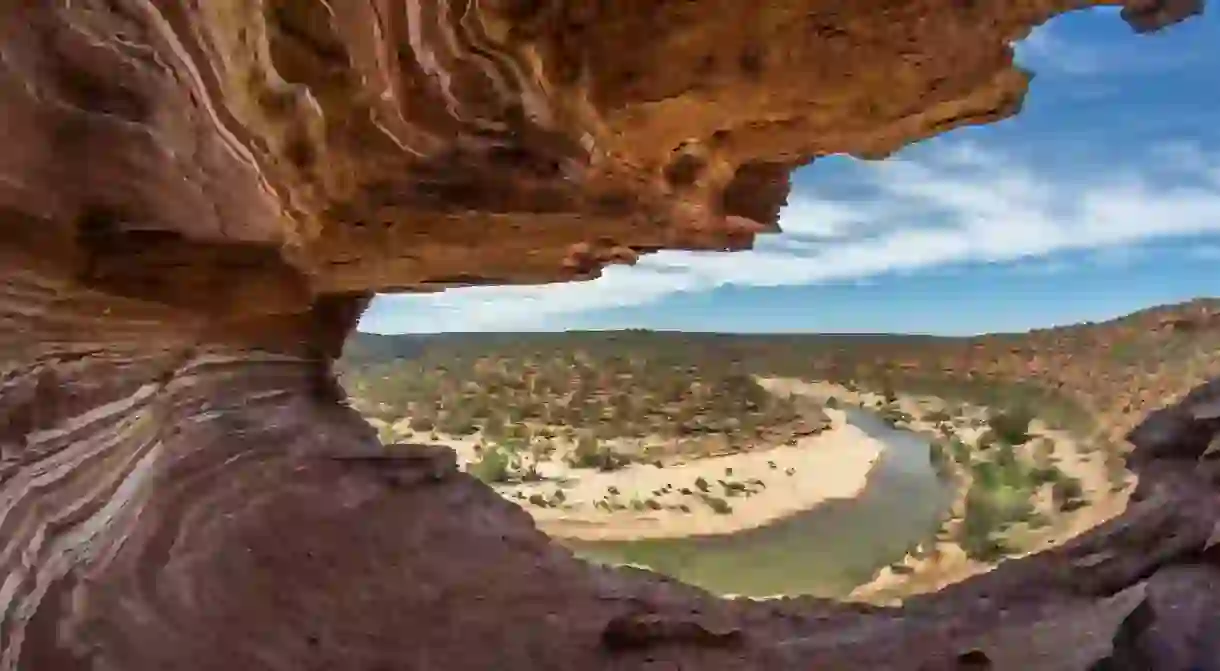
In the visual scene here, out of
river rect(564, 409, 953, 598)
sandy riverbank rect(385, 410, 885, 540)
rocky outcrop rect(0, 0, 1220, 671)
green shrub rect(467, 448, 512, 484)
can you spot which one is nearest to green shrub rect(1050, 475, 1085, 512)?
river rect(564, 409, 953, 598)

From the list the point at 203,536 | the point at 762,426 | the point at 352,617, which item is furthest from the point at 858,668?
the point at 762,426

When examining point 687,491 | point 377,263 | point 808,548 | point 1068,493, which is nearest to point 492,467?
point 687,491

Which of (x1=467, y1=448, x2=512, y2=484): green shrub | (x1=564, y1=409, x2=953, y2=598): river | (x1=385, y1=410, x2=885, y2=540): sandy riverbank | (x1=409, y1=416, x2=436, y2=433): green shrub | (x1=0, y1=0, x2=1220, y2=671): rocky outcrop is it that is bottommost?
(x1=564, y1=409, x2=953, y2=598): river

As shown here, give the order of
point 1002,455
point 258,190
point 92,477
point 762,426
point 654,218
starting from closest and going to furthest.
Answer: point 258,190 → point 92,477 → point 654,218 → point 1002,455 → point 762,426

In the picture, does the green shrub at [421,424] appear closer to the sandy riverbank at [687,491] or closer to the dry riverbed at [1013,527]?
the sandy riverbank at [687,491]

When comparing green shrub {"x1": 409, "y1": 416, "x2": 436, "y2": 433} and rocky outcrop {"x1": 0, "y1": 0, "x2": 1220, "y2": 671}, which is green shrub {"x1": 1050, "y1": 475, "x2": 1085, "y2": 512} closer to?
rocky outcrop {"x1": 0, "y1": 0, "x2": 1220, "y2": 671}

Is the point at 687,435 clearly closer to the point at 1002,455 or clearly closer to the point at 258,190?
the point at 1002,455

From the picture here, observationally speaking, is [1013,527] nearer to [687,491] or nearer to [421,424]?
[687,491]
